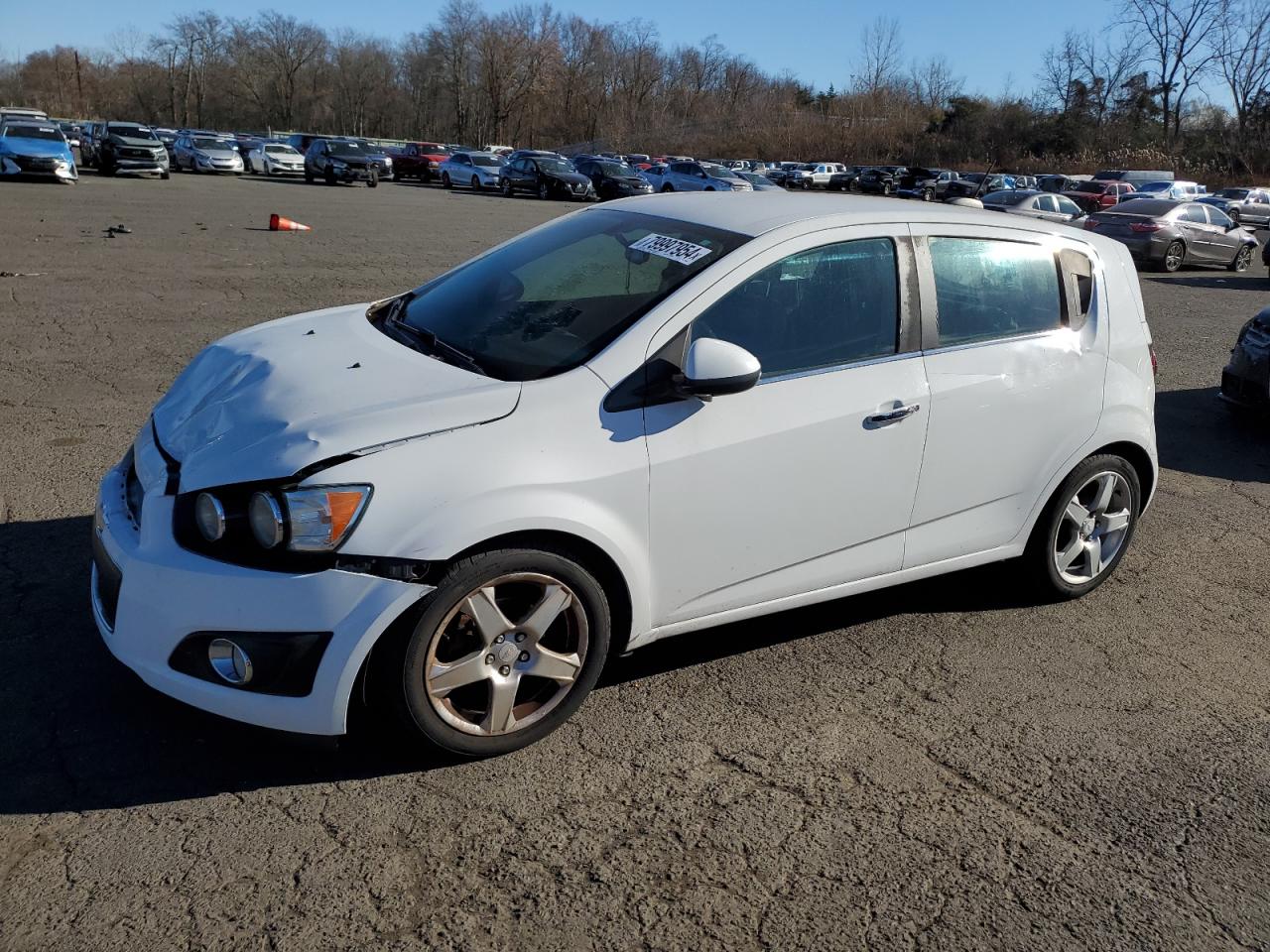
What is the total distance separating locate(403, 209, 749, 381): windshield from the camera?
11.6ft

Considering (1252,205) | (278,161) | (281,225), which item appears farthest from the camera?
(1252,205)

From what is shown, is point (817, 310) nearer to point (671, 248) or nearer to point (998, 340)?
point (671, 248)

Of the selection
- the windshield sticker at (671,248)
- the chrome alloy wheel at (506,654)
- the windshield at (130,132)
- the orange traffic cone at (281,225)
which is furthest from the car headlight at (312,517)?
the windshield at (130,132)

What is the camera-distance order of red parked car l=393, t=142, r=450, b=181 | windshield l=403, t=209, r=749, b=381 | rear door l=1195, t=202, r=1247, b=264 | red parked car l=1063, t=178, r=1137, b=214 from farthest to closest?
1. red parked car l=393, t=142, r=450, b=181
2. red parked car l=1063, t=178, r=1137, b=214
3. rear door l=1195, t=202, r=1247, b=264
4. windshield l=403, t=209, r=749, b=381

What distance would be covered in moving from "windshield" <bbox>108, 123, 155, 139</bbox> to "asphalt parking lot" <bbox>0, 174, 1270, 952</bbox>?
109 ft

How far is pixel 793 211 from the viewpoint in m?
3.95

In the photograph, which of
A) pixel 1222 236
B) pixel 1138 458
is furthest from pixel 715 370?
pixel 1222 236

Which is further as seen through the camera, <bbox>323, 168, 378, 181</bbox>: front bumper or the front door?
<bbox>323, 168, 378, 181</bbox>: front bumper

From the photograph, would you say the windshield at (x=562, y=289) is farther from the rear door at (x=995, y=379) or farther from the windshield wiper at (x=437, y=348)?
the rear door at (x=995, y=379)

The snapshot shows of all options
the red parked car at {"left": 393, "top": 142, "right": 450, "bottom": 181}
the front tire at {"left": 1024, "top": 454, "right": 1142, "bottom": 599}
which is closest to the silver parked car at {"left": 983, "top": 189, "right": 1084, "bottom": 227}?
the front tire at {"left": 1024, "top": 454, "right": 1142, "bottom": 599}

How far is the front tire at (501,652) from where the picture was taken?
3033mm

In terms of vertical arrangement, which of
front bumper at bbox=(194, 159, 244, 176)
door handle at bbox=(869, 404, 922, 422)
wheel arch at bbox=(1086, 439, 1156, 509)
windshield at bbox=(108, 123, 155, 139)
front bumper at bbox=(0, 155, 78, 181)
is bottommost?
wheel arch at bbox=(1086, 439, 1156, 509)

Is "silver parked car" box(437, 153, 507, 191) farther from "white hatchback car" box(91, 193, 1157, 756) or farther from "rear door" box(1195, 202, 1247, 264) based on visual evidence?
"white hatchback car" box(91, 193, 1157, 756)

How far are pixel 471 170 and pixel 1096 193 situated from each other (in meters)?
24.7
